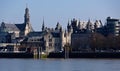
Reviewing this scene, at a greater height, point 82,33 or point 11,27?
point 11,27

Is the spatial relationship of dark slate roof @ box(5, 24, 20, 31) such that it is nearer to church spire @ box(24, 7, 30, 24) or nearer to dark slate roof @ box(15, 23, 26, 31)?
dark slate roof @ box(15, 23, 26, 31)

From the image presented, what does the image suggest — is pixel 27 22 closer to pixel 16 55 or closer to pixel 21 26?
pixel 21 26

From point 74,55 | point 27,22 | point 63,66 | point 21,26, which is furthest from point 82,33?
point 63,66

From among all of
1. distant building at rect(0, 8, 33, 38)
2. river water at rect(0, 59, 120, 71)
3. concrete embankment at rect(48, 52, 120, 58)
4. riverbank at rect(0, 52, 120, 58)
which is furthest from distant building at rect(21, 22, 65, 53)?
river water at rect(0, 59, 120, 71)

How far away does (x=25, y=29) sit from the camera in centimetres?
13788

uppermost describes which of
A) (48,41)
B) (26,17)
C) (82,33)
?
(26,17)

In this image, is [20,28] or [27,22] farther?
[20,28]

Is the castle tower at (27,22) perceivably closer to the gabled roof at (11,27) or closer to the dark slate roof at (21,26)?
the dark slate roof at (21,26)

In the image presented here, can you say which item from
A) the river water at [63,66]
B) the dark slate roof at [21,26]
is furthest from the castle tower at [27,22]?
the river water at [63,66]

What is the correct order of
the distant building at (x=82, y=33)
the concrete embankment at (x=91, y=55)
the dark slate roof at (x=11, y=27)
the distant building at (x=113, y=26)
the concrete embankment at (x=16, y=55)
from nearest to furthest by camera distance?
the concrete embankment at (x=91, y=55)
the concrete embankment at (x=16, y=55)
the distant building at (x=82, y=33)
the distant building at (x=113, y=26)
the dark slate roof at (x=11, y=27)

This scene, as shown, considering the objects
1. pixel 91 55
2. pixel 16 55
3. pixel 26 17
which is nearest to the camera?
pixel 91 55

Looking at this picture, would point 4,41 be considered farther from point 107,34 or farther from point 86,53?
point 86,53

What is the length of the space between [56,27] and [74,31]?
5802mm

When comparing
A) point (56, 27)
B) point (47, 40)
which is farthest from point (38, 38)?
point (56, 27)
